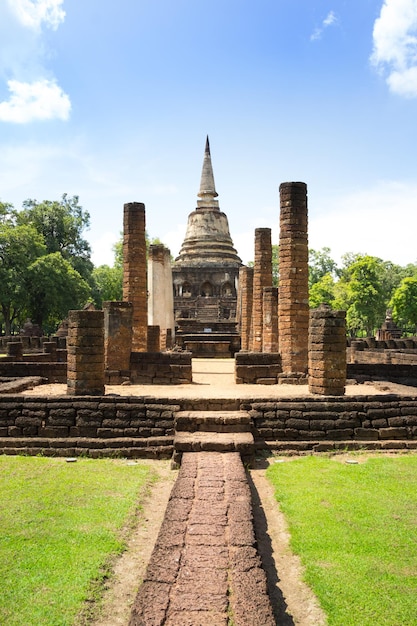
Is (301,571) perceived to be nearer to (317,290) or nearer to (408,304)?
(408,304)

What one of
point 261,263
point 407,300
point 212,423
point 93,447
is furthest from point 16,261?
point 212,423

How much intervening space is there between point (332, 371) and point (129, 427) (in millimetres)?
3578

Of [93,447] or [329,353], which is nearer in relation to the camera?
[93,447]

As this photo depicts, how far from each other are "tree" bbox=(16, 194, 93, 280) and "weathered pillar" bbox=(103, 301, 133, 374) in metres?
27.6

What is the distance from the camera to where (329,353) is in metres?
9.01

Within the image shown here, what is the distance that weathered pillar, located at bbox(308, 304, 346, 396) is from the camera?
8945 millimetres

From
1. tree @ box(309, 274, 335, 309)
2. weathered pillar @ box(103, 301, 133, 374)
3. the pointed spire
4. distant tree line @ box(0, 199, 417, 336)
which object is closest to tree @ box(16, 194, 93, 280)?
distant tree line @ box(0, 199, 417, 336)

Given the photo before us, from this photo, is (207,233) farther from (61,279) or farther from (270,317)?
(270,317)

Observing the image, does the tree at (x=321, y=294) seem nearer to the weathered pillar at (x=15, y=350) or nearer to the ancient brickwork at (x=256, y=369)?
the weathered pillar at (x=15, y=350)

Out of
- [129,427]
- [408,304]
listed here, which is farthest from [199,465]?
[408,304]

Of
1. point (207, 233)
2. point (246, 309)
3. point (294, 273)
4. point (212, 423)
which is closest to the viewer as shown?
point (212, 423)

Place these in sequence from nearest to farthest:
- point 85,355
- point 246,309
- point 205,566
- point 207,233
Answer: point 205,566 < point 85,355 < point 246,309 < point 207,233

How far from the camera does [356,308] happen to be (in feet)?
121

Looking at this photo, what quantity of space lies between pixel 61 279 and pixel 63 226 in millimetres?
8520
